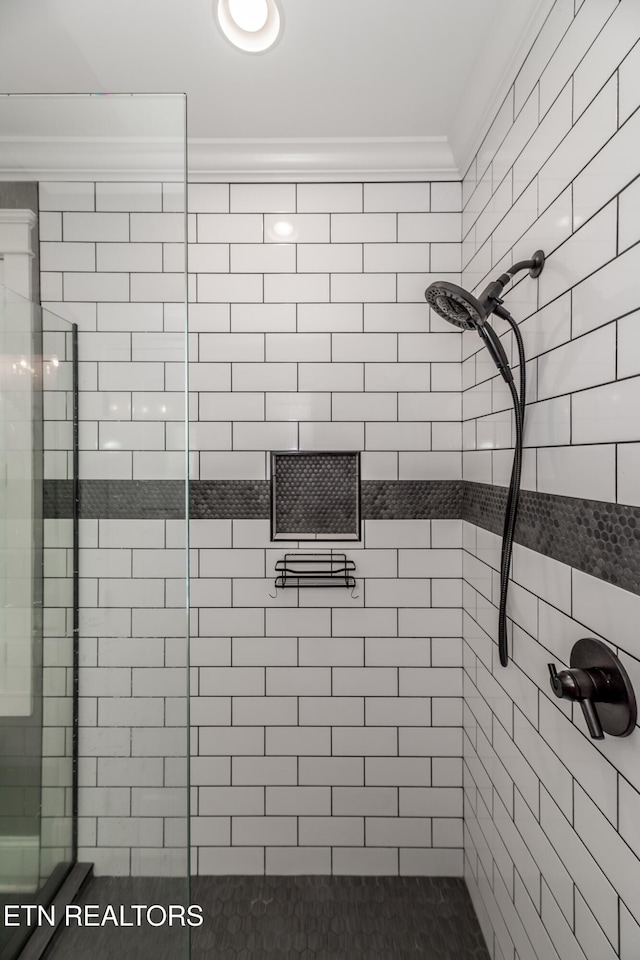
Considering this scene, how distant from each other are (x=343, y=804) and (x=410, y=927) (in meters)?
0.39

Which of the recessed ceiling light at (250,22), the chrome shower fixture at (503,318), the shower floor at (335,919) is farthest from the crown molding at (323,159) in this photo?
the shower floor at (335,919)

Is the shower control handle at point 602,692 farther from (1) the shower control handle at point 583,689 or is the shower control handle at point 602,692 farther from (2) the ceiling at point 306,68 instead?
(2) the ceiling at point 306,68

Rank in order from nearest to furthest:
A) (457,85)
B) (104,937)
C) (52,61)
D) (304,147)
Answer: (104,937) < (52,61) < (457,85) < (304,147)

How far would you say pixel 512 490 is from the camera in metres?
1.27

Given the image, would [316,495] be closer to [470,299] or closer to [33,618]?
[470,299]

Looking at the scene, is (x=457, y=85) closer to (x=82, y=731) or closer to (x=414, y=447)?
(x=414, y=447)

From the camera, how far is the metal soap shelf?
1860 millimetres

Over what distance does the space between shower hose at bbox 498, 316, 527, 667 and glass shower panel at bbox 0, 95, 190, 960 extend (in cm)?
75

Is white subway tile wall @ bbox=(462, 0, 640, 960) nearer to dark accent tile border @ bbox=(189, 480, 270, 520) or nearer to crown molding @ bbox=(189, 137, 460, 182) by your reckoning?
crown molding @ bbox=(189, 137, 460, 182)

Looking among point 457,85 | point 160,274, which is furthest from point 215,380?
point 457,85

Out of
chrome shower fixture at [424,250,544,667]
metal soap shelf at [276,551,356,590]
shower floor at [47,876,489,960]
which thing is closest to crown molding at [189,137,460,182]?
Answer: chrome shower fixture at [424,250,544,667]

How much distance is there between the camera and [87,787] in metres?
0.94

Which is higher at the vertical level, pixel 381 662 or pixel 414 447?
pixel 414 447

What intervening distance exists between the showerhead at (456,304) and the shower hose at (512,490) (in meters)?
0.09
